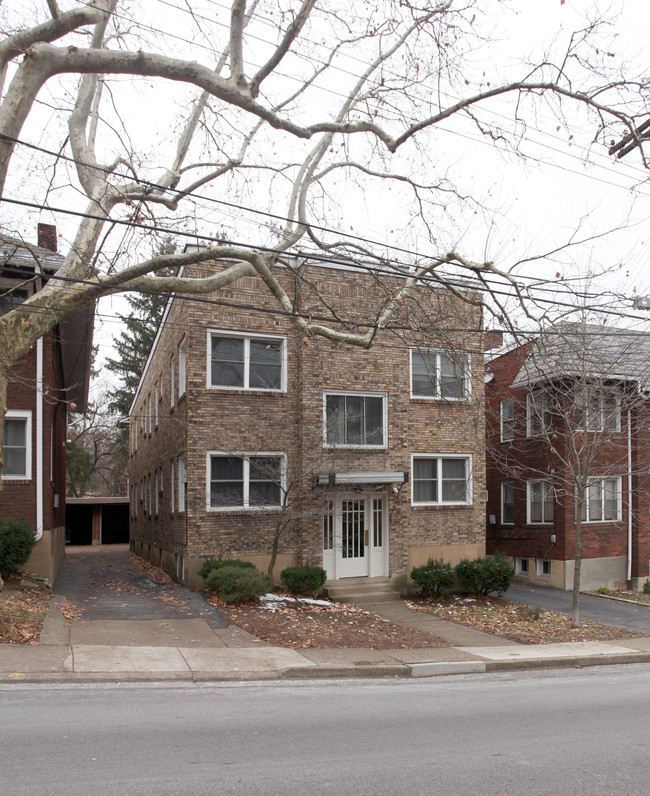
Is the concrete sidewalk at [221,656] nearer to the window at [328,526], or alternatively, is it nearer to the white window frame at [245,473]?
the white window frame at [245,473]

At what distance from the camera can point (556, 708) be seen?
7816mm

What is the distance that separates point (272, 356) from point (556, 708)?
34.7 feet

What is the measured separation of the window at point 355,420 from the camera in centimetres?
1670

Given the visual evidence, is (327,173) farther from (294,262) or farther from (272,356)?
(272,356)

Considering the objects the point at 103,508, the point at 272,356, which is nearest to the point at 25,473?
the point at 272,356

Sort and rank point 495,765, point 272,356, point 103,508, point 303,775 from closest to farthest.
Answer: point 303,775, point 495,765, point 272,356, point 103,508

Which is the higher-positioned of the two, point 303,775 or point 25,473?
point 25,473

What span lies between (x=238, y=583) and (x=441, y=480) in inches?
256

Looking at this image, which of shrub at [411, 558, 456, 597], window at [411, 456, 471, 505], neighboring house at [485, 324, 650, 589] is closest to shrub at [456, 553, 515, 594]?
shrub at [411, 558, 456, 597]

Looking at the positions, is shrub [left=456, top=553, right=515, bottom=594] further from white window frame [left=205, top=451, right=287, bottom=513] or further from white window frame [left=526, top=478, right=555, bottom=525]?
white window frame [left=205, top=451, right=287, bottom=513]

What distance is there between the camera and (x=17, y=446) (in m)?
15.7

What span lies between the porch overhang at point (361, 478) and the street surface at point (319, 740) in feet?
22.8

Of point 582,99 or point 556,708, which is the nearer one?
point 556,708

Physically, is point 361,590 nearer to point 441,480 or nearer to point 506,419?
point 441,480
